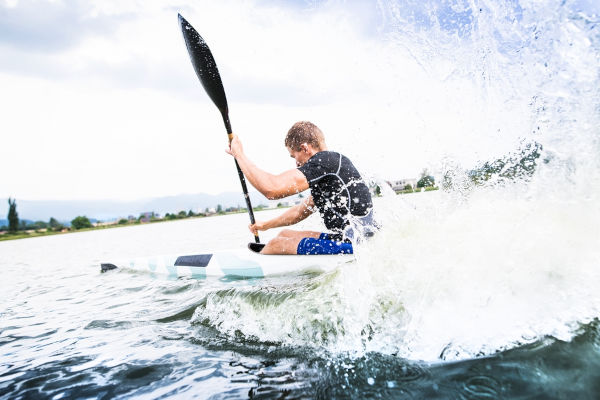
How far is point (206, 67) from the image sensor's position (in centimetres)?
623

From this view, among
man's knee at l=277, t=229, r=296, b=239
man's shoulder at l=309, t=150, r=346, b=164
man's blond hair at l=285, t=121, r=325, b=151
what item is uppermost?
man's blond hair at l=285, t=121, r=325, b=151

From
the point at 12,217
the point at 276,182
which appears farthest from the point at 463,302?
the point at 12,217

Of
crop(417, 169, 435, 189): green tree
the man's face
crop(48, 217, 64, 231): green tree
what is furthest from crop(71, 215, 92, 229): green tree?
crop(417, 169, 435, 189): green tree

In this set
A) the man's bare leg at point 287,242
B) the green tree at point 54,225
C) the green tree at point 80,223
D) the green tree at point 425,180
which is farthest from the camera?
the green tree at point 54,225

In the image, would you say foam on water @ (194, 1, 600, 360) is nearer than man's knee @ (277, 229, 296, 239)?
Yes

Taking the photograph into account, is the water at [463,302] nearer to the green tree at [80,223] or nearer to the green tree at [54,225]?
the green tree at [80,223]

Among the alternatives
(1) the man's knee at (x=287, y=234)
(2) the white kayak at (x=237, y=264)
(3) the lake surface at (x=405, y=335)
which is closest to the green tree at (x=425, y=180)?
(3) the lake surface at (x=405, y=335)

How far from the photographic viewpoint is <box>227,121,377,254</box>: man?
378 cm

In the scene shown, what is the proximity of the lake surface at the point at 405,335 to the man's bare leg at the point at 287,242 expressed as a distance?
1619mm

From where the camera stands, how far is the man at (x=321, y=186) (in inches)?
149

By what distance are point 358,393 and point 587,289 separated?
1.54 meters

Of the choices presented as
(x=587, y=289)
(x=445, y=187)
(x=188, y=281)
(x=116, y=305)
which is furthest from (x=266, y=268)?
(x=587, y=289)

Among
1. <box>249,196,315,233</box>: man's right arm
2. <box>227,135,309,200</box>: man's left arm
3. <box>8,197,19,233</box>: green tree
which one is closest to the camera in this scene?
<box>227,135,309,200</box>: man's left arm

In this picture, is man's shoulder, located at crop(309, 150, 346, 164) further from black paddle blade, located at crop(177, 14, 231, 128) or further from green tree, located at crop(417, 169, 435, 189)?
black paddle blade, located at crop(177, 14, 231, 128)
